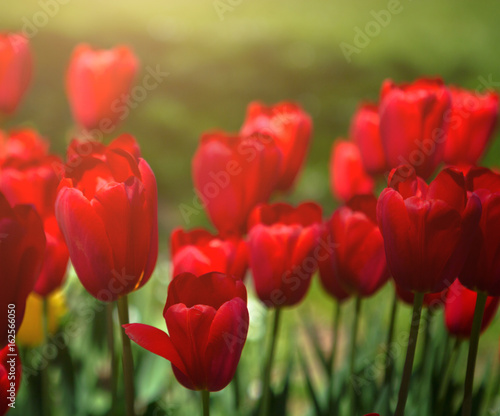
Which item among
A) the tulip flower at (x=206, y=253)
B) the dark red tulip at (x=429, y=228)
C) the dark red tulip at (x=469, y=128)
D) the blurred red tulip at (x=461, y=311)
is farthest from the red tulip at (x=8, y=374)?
the dark red tulip at (x=469, y=128)

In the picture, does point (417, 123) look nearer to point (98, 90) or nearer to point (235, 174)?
point (235, 174)

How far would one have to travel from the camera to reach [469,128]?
74 cm

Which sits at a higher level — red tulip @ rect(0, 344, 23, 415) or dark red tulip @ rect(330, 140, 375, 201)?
dark red tulip @ rect(330, 140, 375, 201)

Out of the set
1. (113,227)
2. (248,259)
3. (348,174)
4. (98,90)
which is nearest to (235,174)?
(248,259)

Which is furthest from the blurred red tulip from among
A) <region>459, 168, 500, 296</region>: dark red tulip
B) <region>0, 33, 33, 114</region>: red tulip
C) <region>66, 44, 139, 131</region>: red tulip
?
<region>0, 33, 33, 114</region>: red tulip

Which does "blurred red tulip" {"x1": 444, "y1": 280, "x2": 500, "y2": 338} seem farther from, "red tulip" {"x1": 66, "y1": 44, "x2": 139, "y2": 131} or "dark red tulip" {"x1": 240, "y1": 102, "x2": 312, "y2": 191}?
"red tulip" {"x1": 66, "y1": 44, "x2": 139, "y2": 131}

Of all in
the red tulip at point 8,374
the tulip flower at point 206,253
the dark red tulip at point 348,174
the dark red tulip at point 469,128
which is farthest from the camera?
the dark red tulip at point 348,174

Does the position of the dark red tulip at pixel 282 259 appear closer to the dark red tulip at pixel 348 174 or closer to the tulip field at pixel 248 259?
the tulip field at pixel 248 259

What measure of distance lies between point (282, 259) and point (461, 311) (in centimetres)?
18

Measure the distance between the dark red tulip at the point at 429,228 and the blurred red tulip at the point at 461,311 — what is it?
5.7 inches

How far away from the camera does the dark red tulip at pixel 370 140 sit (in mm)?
812

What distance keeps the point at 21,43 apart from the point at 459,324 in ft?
2.61

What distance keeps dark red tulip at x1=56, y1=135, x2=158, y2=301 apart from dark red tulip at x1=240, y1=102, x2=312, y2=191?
28 centimetres

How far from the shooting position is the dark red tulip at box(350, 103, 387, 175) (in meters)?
0.81
